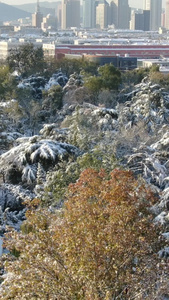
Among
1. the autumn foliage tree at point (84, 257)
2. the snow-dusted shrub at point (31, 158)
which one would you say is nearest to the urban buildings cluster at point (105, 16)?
the snow-dusted shrub at point (31, 158)

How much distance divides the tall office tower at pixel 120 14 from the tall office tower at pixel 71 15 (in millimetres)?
10095

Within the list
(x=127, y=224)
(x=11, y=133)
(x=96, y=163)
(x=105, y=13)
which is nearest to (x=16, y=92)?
(x=11, y=133)

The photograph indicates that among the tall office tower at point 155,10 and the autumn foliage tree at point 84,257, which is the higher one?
the tall office tower at point 155,10

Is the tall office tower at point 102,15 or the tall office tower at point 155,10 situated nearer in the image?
the tall office tower at point 102,15

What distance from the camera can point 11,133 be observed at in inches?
754

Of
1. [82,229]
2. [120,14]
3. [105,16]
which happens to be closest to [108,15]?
[105,16]

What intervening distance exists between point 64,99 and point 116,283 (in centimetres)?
1920

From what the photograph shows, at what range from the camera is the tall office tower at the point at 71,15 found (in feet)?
535

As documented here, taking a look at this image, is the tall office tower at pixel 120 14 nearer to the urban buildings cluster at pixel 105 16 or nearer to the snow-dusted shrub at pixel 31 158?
the urban buildings cluster at pixel 105 16

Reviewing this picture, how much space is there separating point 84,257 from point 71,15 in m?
165

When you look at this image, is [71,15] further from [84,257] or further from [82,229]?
[84,257]

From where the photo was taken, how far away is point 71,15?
547ft

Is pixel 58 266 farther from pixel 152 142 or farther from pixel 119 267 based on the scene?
pixel 152 142

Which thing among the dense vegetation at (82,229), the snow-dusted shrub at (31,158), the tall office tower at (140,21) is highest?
the tall office tower at (140,21)
